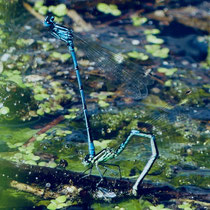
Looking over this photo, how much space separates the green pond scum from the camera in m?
4.35

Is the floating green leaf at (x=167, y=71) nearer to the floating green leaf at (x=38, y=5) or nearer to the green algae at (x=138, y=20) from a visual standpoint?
the green algae at (x=138, y=20)

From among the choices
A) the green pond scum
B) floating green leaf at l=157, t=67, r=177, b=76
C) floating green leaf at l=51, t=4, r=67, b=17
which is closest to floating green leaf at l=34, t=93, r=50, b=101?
the green pond scum

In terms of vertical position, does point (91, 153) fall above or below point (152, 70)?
above

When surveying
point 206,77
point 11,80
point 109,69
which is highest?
point 109,69

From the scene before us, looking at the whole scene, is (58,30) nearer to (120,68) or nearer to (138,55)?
(120,68)

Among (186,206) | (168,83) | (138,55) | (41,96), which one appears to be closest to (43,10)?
(138,55)

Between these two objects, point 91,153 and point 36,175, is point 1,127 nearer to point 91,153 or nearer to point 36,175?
point 36,175

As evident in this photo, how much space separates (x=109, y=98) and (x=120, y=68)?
0.89 meters

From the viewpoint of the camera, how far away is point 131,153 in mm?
4617

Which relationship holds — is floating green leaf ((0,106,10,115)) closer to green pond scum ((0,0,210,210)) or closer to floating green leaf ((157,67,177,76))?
green pond scum ((0,0,210,210))

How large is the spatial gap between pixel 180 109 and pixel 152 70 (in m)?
1.02

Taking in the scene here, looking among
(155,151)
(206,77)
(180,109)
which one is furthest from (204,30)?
(155,151)

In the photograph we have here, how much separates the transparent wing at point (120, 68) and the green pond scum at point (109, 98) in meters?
0.10

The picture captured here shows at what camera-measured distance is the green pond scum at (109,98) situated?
14.3 feet
